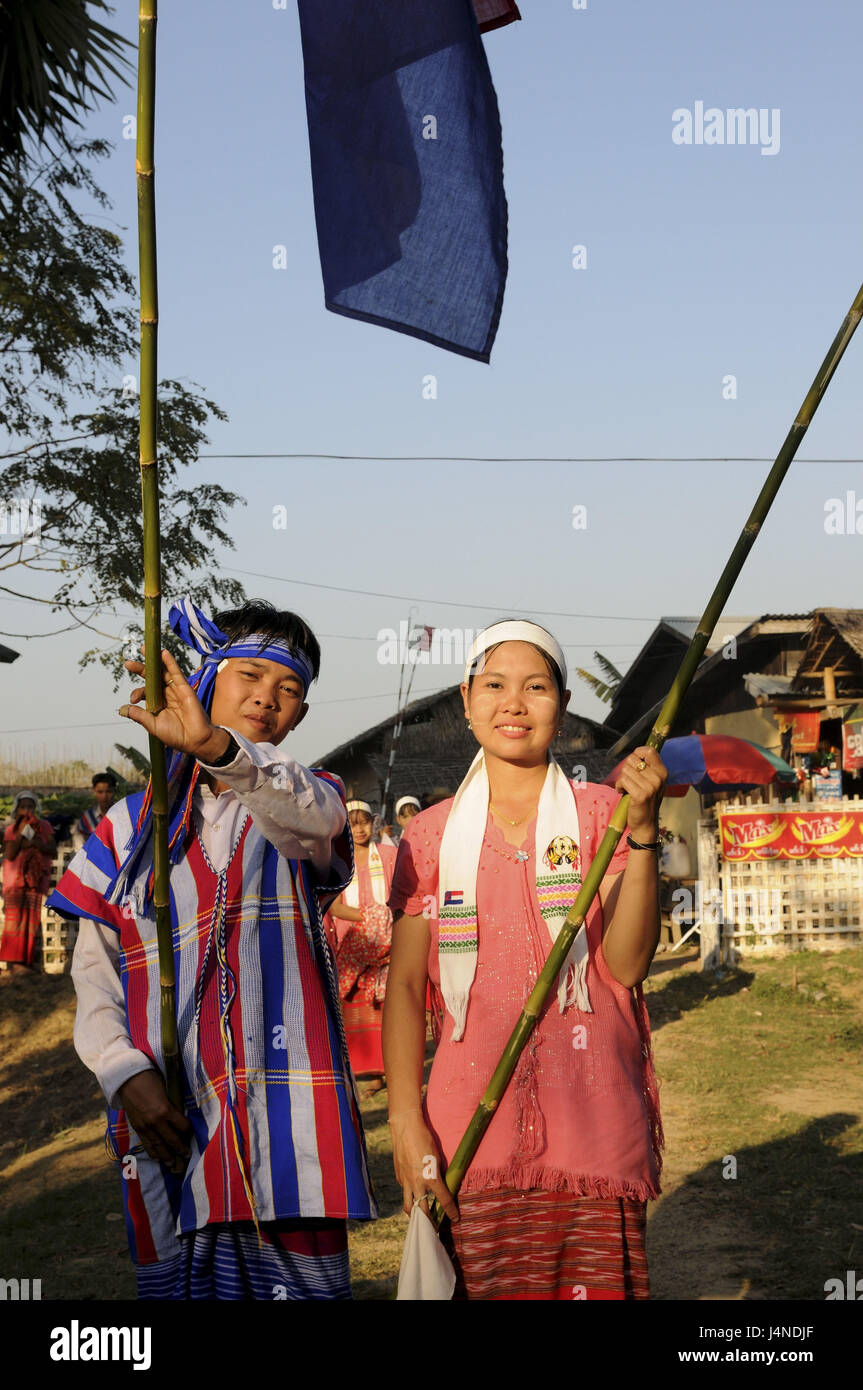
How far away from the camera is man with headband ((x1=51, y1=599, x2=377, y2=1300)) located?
2.54m

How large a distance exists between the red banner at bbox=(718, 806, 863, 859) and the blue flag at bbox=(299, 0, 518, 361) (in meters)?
11.8

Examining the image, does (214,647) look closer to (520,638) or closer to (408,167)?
(520,638)

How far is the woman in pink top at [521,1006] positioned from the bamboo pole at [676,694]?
5.4 inches

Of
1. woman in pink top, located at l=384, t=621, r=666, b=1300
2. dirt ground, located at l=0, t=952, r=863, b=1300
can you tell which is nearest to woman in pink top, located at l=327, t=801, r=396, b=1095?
dirt ground, located at l=0, t=952, r=863, b=1300

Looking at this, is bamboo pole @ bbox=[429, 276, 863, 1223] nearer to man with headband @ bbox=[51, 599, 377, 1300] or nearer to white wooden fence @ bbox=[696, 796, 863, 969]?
man with headband @ bbox=[51, 599, 377, 1300]

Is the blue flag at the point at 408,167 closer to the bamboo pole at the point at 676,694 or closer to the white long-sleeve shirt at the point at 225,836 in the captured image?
the bamboo pole at the point at 676,694

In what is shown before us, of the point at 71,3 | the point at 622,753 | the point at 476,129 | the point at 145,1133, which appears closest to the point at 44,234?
the point at 71,3

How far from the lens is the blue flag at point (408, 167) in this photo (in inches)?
118

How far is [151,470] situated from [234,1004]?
1095 mm

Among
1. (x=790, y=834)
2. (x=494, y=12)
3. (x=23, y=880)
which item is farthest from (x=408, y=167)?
(x=23, y=880)

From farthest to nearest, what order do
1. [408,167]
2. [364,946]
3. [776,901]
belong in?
[776,901], [364,946], [408,167]

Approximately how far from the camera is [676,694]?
250 centimetres
